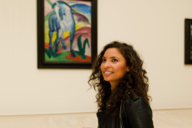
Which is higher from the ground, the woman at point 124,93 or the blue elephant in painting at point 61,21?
the blue elephant in painting at point 61,21

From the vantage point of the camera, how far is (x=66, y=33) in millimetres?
6352

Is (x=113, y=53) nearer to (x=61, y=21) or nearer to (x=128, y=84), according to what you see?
(x=128, y=84)

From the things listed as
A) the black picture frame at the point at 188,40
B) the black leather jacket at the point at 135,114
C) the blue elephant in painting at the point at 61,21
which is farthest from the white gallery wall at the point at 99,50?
the black leather jacket at the point at 135,114

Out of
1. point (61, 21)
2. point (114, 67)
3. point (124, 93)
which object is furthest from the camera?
point (61, 21)

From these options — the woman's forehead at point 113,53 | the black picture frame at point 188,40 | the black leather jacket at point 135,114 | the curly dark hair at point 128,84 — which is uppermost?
the black picture frame at point 188,40

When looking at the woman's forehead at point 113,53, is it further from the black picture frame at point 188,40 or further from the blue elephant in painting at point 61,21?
the black picture frame at point 188,40

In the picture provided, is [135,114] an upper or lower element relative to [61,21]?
lower

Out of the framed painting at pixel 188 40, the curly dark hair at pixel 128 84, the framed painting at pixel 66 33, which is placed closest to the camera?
the curly dark hair at pixel 128 84

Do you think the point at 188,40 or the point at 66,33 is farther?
the point at 188,40

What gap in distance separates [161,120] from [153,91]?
1640mm

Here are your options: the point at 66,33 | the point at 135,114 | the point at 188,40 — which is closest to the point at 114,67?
the point at 135,114

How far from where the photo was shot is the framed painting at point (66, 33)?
6191 millimetres

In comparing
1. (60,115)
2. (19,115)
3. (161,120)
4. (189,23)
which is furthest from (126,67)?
(189,23)

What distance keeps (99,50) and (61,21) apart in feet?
4.45
